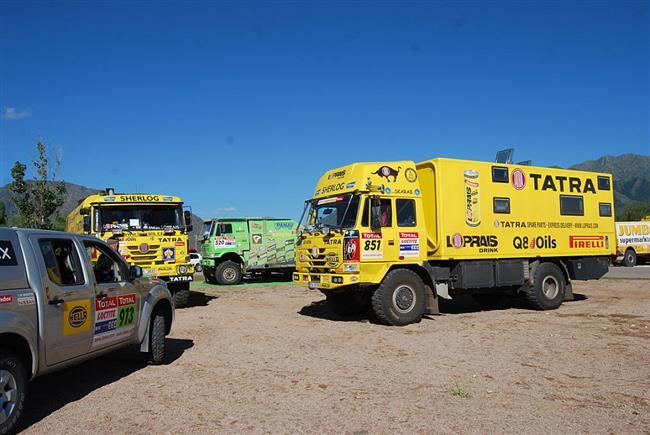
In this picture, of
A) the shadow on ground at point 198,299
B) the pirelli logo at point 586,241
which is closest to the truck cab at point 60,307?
the shadow on ground at point 198,299

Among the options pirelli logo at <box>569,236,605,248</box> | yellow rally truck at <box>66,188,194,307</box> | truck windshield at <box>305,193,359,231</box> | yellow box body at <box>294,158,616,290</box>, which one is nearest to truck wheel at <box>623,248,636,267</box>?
pirelli logo at <box>569,236,605,248</box>

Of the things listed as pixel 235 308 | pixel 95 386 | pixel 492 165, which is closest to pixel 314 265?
pixel 235 308

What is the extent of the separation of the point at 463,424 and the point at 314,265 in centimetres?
629

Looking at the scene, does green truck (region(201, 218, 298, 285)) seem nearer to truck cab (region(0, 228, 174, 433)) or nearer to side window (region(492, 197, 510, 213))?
side window (region(492, 197, 510, 213))

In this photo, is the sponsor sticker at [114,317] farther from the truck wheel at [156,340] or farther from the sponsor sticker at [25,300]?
the sponsor sticker at [25,300]

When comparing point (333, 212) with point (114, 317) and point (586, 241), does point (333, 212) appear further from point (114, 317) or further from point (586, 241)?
point (586, 241)

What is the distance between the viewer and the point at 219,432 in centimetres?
462

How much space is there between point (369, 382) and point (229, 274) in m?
15.3

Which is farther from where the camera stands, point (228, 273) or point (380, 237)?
point (228, 273)

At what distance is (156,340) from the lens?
276 inches

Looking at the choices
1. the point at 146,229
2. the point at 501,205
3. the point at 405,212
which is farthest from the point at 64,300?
the point at 501,205

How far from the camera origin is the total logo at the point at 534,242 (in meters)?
12.0

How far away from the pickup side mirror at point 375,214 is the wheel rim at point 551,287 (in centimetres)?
506

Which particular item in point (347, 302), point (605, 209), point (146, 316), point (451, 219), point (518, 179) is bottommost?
point (347, 302)
